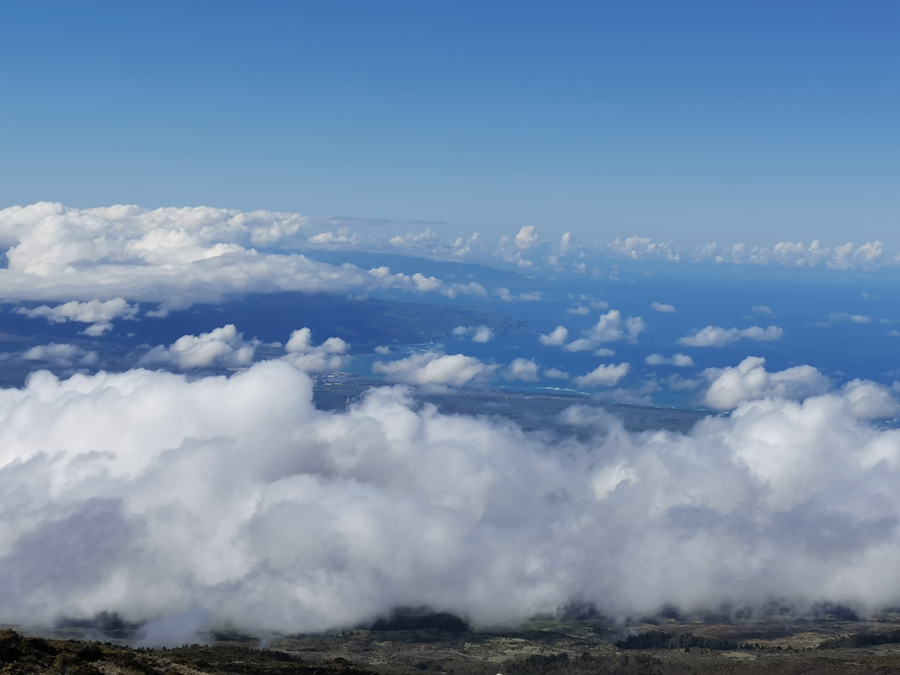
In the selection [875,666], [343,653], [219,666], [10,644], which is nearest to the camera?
[10,644]

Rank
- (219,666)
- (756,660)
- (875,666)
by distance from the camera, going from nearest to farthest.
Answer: (219,666)
(875,666)
(756,660)

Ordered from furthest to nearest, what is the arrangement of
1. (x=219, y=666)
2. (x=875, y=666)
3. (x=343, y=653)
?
(x=343, y=653)
(x=875, y=666)
(x=219, y=666)

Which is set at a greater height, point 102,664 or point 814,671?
point 102,664

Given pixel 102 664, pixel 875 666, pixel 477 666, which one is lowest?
pixel 477 666

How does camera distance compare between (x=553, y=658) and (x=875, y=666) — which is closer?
Result: (x=875, y=666)

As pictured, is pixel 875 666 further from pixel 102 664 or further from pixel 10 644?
pixel 10 644

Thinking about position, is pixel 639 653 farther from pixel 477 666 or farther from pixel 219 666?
pixel 219 666

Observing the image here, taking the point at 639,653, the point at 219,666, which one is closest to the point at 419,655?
the point at 639,653

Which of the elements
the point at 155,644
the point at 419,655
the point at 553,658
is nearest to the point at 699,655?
the point at 553,658

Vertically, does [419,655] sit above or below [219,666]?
below
